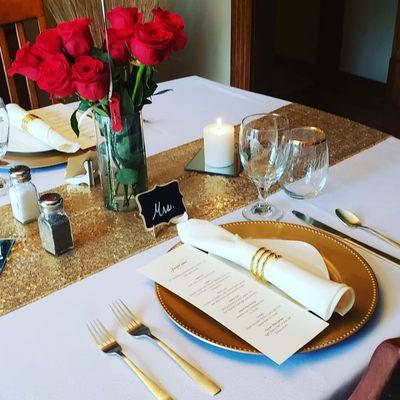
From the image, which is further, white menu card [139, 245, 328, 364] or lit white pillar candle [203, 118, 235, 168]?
lit white pillar candle [203, 118, 235, 168]

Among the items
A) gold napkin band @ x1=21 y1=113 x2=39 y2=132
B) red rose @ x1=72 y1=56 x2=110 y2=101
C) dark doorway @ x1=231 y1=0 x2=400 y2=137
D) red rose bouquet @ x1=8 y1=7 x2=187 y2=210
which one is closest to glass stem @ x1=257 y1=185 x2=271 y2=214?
red rose bouquet @ x1=8 y1=7 x2=187 y2=210

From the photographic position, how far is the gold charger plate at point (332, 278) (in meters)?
0.68

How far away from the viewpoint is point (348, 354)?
0.67 m

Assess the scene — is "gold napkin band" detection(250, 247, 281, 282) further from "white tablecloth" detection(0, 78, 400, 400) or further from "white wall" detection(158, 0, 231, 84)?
"white wall" detection(158, 0, 231, 84)

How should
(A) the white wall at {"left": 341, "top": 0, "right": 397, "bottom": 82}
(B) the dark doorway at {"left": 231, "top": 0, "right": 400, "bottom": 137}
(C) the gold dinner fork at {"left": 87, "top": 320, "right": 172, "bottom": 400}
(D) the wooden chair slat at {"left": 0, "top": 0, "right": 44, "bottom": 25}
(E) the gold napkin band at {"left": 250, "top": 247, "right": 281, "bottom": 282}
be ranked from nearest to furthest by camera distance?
(C) the gold dinner fork at {"left": 87, "top": 320, "right": 172, "bottom": 400}
(E) the gold napkin band at {"left": 250, "top": 247, "right": 281, "bottom": 282}
(D) the wooden chair slat at {"left": 0, "top": 0, "right": 44, "bottom": 25}
(B) the dark doorway at {"left": 231, "top": 0, "right": 400, "bottom": 137}
(A) the white wall at {"left": 341, "top": 0, "right": 397, "bottom": 82}

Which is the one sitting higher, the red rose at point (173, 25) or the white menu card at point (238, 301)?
the red rose at point (173, 25)

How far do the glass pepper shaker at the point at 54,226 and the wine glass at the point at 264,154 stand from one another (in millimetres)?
315

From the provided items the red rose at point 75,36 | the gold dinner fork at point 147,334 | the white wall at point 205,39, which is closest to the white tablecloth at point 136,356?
the gold dinner fork at point 147,334

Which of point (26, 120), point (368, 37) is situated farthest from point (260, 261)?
point (368, 37)

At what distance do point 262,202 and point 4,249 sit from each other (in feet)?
1.48

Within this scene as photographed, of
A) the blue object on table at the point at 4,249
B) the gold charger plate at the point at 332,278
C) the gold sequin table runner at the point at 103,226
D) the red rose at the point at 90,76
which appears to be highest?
the red rose at the point at 90,76

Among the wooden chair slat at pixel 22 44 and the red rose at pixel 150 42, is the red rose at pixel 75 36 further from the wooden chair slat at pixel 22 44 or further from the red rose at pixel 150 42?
the wooden chair slat at pixel 22 44

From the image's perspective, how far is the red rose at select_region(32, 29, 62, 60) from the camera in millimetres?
858

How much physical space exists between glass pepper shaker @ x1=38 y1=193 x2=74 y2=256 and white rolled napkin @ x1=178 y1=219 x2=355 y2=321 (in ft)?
0.61
